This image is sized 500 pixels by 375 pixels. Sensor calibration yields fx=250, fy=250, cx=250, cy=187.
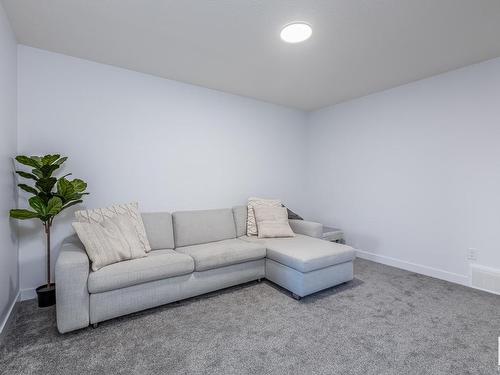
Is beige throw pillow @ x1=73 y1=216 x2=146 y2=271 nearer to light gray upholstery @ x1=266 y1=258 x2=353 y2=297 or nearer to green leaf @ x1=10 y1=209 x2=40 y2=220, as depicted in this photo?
green leaf @ x1=10 y1=209 x2=40 y2=220

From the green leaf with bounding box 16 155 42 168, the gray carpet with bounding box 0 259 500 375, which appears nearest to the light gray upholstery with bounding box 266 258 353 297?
the gray carpet with bounding box 0 259 500 375

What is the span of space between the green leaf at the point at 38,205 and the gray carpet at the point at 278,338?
2.90 feet

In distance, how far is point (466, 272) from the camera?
281cm

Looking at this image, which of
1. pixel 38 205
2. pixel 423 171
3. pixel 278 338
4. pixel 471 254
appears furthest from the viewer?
pixel 423 171

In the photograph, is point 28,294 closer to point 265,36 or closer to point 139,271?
point 139,271

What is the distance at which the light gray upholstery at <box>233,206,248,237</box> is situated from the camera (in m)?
3.40

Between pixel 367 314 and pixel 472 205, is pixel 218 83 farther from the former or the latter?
pixel 472 205

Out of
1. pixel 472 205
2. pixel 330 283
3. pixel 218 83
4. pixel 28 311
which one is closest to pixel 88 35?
pixel 218 83

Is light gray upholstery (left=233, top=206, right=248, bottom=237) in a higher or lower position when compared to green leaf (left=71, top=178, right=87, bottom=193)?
lower

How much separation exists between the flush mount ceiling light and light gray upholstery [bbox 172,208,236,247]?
213 centimetres

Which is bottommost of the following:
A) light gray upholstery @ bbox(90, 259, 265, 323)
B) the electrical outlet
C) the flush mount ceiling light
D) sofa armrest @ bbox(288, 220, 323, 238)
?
light gray upholstery @ bbox(90, 259, 265, 323)

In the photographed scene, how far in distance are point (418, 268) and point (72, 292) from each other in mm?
3736

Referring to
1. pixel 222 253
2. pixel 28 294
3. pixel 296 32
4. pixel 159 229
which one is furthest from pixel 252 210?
pixel 28 294

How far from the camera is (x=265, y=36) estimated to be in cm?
222
